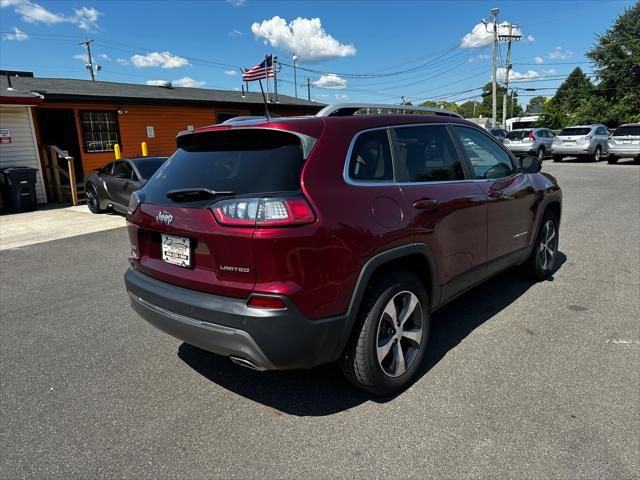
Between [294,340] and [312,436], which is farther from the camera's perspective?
[312,436]

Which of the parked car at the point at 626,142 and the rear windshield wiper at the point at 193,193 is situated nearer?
the rear windshield wiper at the point at 193,193

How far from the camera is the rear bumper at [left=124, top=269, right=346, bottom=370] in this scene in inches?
93.4

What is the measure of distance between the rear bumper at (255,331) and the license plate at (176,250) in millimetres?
172

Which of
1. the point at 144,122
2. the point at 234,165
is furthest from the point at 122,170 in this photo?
the point at 234,165

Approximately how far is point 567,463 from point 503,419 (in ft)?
1.34

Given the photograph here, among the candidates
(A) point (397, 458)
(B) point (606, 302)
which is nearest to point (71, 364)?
(A) point (397, 458)

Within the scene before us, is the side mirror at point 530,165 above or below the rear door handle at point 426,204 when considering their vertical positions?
above

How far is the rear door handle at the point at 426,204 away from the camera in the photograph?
119 inches

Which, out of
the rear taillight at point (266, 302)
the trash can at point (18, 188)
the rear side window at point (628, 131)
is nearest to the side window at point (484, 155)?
the rear taillight at point (266, 302)

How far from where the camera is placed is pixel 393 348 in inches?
118

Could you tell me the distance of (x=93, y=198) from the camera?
1127 cm

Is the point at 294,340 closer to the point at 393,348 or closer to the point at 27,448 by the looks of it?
the point at 393,348

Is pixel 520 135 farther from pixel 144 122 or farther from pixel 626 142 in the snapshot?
pixel 144 122

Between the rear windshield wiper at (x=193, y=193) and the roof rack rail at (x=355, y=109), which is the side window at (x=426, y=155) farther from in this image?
the rear windshield wiper at (x=193, y=193)
